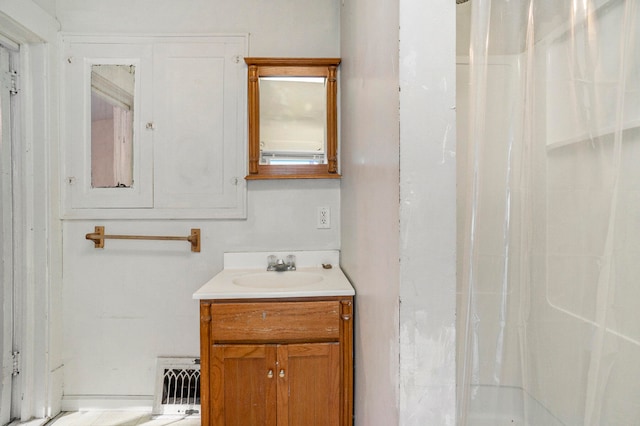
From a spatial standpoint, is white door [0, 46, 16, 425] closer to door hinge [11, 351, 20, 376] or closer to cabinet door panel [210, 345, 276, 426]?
door hinge [11, 351, 20, 376]

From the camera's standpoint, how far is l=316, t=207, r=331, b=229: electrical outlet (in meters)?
1.81

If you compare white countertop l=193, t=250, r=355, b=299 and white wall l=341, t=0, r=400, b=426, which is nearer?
white wall l=341, t=0, r=400, b=426

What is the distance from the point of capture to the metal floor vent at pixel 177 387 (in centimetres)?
169

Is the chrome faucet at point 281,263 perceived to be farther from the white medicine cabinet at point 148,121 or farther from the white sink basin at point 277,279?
the white medicine cabinet at point 148,121

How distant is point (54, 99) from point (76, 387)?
1594 mm

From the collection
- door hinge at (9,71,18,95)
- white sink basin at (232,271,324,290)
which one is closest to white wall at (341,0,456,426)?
white sink basin at (232,271,324,290)

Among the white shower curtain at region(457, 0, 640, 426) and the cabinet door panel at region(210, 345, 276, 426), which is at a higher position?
the white shower curtain at region(457, 0, 640, 426)

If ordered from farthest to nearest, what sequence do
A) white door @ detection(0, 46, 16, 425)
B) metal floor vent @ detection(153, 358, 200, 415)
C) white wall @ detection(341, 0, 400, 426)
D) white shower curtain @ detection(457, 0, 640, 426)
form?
metal floor vent @ detection(153, 358, 200, 415) < white door @ detection(0, 46, 16, 425) < white wall @ detection(341, 0, 400, 426) < white shower curtain @ detection(457, 0, 640, 426)

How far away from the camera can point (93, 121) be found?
176 centimetres

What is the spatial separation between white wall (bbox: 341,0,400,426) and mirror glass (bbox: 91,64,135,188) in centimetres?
124

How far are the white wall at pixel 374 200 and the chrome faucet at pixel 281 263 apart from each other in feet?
1.23

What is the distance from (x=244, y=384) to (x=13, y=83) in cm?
189

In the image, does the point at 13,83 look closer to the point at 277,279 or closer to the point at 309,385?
the point at 277,279

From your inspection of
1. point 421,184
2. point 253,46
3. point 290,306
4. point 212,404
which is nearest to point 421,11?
point 421,184
